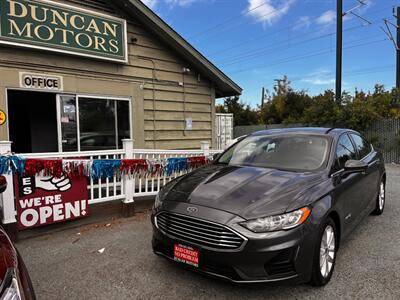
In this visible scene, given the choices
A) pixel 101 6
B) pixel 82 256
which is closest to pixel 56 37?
pixel 101 6

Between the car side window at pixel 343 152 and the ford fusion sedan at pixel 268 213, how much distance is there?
0.02m

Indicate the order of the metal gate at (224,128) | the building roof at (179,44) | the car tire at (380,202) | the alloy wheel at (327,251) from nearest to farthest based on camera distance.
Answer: the alloy wheel at (327,251) < the car tire at (380,202) < the building roof at (179,44) < the metal gate at (224,128)

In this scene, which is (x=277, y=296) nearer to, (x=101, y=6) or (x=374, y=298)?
(x=374, y=298)

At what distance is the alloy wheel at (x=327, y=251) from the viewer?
3.02 metres

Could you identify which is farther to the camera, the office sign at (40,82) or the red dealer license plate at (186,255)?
the office sign at (40,82)

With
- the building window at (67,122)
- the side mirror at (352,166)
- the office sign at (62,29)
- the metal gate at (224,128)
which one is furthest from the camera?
the metal gate at (224,128)

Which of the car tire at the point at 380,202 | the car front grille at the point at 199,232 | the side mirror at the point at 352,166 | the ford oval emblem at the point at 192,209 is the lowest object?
the car tire at the point at 380,202

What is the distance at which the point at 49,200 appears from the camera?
4547 mm

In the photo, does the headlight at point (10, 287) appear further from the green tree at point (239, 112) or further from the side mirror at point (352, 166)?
the green tree at point (239, 112)

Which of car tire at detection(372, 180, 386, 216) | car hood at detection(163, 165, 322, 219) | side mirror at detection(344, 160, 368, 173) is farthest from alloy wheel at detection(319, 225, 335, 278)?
car tire at detection(372, 180, 386, 216)

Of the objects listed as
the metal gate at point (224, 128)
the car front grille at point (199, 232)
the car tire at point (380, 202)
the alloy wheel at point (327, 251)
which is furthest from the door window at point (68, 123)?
the metal gate at point (224, 128)

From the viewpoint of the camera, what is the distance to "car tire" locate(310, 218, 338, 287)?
2863 mm

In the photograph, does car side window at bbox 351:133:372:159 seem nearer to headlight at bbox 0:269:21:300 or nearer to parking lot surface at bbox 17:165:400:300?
parking lot surface at bbox 17:165:400:300

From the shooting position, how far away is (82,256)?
389 cm
